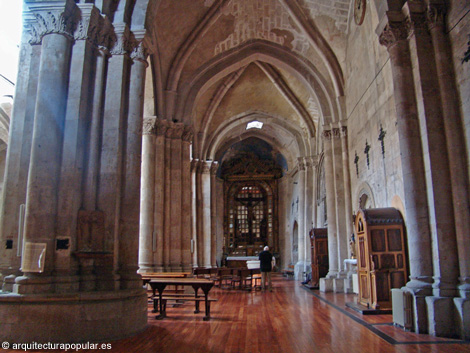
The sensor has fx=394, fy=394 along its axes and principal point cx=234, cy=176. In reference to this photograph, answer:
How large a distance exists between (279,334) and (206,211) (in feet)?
53.6

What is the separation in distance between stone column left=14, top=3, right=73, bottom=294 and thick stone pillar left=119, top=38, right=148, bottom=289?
1169 mm

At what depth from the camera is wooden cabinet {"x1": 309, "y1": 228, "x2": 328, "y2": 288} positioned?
15336 millimetres

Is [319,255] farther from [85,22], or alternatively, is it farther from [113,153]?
[85,22]

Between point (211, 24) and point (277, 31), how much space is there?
8.88 ft

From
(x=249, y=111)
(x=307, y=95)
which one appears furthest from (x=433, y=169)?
(x=249, y=111)

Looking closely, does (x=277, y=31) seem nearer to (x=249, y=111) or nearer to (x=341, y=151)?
(x=341, y=151)

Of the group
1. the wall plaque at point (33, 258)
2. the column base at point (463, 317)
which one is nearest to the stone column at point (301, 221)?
the column base at point (463, 317)

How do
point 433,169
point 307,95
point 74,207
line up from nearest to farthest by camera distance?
point 74,207 < point 433,169 < point 307,95

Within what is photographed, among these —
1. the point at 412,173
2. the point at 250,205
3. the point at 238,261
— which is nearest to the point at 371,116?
the point at 412,173

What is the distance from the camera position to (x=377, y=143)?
34.7 feet

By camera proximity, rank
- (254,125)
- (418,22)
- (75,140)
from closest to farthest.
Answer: (75,140), (418,22), (254,125)

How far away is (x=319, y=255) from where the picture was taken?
1553 centimetres

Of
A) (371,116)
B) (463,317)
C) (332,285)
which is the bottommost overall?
(332,285)

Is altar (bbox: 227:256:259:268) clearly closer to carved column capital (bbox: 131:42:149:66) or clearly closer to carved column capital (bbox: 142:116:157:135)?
carved column capital (bbox: 142:116:157:135)
